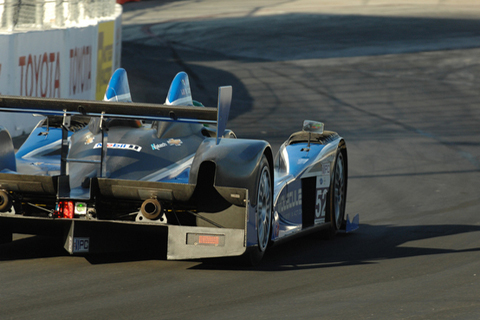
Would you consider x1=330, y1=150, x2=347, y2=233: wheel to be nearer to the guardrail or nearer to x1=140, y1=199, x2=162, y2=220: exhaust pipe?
x1=140, y1=199, x2=162, y2=220: exhaust pipe

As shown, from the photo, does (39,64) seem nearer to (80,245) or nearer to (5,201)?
(5,201)

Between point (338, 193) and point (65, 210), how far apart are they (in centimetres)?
319

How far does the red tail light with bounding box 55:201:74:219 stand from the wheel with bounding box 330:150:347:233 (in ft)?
9.48

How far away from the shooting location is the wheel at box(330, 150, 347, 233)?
7.96m

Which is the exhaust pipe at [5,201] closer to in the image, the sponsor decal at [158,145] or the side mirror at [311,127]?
the sponsor decal at [158,145]

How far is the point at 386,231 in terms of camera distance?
8219 millimetres

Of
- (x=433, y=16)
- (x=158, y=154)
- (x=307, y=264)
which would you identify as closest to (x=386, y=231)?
(x=307, y=264)

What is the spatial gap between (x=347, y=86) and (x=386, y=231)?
14.7 meters

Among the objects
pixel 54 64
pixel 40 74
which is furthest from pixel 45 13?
pixel 40 74

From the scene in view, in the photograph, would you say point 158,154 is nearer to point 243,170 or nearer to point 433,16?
point 243,170

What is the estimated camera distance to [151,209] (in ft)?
19.0

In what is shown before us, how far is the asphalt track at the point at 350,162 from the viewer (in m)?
5.15

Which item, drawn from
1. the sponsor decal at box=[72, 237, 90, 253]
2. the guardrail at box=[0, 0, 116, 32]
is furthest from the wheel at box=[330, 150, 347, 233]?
the guardrail at box=[0, 0, 116, 32]

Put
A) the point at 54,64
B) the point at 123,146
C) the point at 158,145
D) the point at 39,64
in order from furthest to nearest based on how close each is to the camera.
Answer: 1. the point at 54,64
2. the point at 39,64
3. the point at 158,145
4. the point at 123,146
